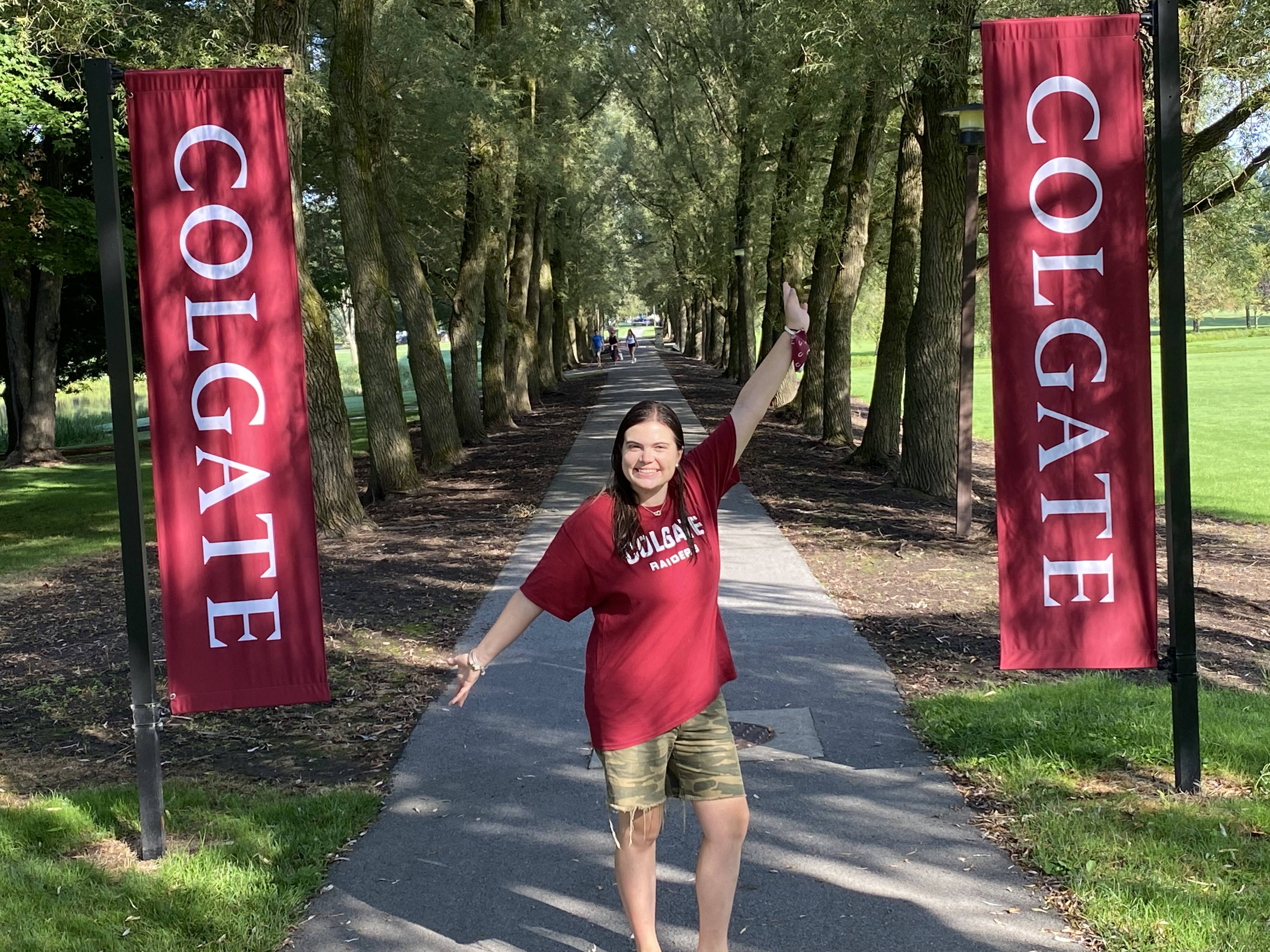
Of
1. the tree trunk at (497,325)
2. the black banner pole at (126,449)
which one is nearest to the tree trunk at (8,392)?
the tree trunk at (497,325)

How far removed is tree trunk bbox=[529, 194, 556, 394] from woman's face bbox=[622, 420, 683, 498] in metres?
30.2

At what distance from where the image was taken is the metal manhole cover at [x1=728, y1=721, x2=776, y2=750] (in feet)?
20.6

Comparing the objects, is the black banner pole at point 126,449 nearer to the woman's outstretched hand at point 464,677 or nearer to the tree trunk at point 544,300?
the woman's outstretched hand at point 464,677

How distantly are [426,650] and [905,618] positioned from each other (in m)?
3.30

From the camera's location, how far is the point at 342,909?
4.53 metres

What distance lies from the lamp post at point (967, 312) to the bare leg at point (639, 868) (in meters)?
8.40

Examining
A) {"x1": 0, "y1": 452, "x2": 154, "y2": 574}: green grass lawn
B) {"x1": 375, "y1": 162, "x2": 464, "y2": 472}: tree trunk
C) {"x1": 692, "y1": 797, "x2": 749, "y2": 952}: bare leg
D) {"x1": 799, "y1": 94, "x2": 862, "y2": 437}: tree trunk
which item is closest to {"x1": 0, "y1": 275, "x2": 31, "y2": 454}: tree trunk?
{"x1": 0, "y1": 452, "x2": 154, "y2": 574}: green grass lawn

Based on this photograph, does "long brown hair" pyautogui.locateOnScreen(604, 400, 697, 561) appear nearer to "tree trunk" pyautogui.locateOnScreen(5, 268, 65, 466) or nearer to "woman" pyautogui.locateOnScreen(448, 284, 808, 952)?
"woman" pyautogui.locateOnScreen(448, 284, 808, 952)

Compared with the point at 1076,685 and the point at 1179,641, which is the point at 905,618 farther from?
the point at 1179,641

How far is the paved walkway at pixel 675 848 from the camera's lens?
13.9 feet

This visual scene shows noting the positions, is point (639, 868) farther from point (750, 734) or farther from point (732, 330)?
point (732, 330)

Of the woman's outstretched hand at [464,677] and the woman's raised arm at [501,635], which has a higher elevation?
the woman's raised arm at [501,635]

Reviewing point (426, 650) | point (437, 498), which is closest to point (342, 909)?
point (426, 650)

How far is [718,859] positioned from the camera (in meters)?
3.71
